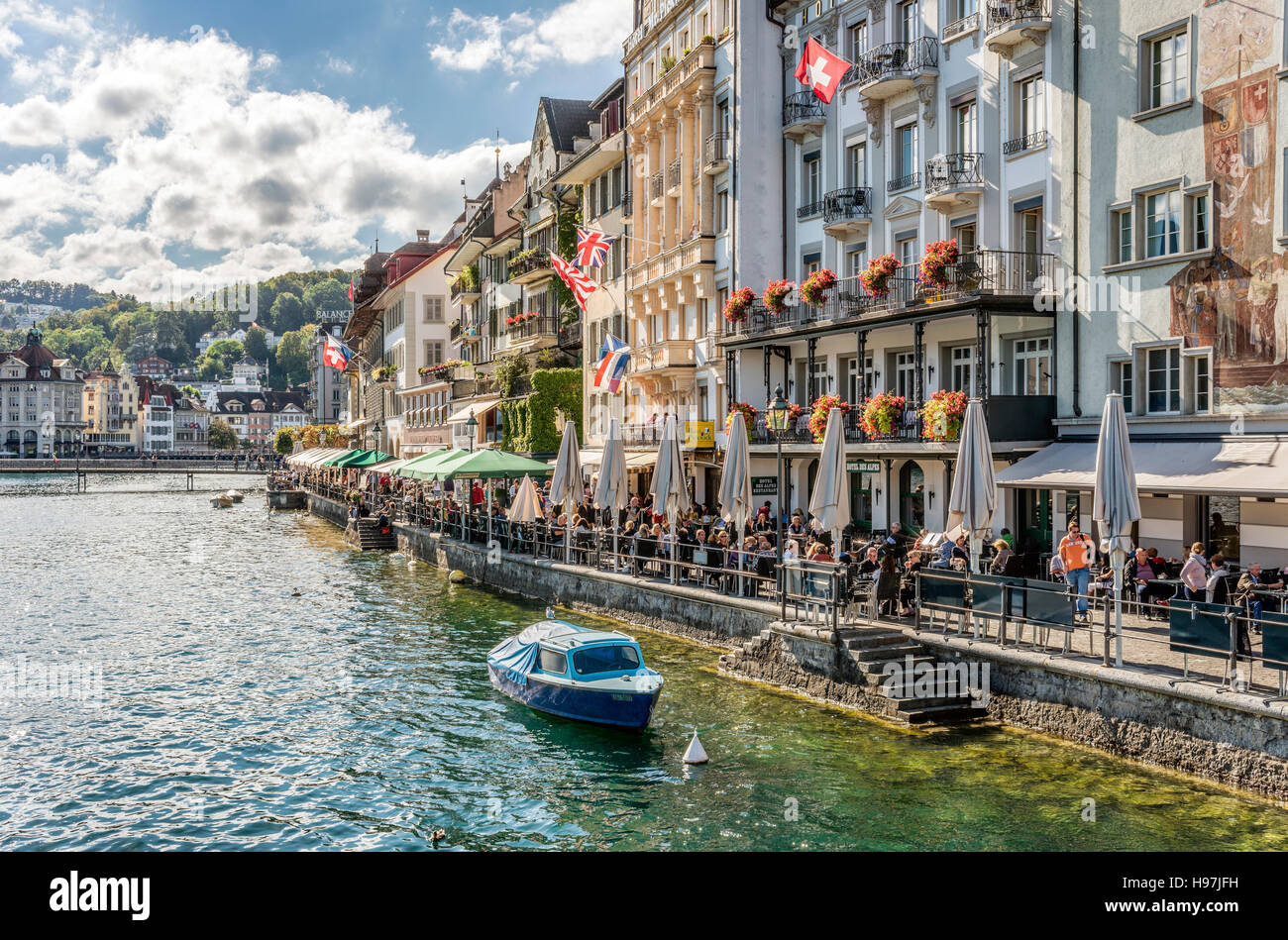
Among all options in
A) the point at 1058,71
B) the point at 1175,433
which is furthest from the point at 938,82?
the point at 1175,433

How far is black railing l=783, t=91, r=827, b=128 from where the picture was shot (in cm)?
3772

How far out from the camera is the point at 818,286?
1350 inches

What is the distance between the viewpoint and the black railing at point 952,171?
30188 mm

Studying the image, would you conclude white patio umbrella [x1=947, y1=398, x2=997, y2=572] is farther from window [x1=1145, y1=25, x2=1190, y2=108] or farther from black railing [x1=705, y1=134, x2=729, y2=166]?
black railing [x1=705, y1=134, x2=729, y2=166]

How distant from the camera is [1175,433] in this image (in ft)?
79.8

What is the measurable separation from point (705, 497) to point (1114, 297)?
817 inches

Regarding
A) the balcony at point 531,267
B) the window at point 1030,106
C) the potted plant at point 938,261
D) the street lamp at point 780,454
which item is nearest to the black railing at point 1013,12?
the window at point 1030,106

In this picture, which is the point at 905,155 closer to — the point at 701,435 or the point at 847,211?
the point at 847,211

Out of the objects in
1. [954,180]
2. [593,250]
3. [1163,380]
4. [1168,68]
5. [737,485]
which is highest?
[1168,68]

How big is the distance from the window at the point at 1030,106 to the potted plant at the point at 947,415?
7237 mm

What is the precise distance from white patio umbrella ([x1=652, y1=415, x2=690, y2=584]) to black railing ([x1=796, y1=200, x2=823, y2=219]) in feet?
39.1

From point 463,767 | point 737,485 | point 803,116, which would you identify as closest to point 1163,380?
point 737,485

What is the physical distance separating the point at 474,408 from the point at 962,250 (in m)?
42.7

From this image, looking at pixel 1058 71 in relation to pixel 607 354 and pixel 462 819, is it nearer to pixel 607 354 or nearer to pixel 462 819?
pixel 607 354
